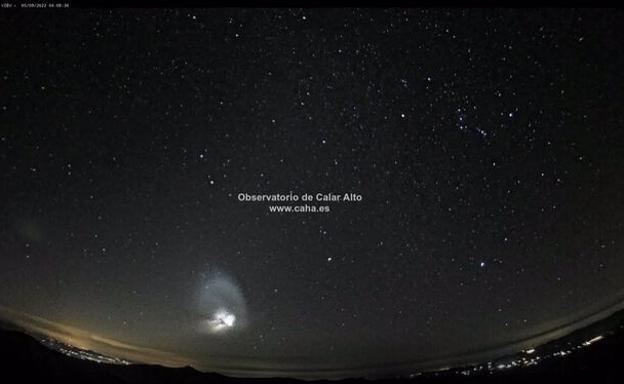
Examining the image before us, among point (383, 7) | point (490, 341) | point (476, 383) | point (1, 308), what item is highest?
point (383, 7)

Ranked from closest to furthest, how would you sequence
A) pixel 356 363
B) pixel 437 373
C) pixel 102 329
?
pixel 102 329
pixel 356 363
pixel 437 373

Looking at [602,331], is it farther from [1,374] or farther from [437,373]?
[1,374]

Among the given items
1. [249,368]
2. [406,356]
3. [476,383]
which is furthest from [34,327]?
[476,383]

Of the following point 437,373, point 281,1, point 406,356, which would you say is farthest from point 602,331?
point 281,1

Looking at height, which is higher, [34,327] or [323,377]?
[34,327]

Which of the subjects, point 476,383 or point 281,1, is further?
point 476,383

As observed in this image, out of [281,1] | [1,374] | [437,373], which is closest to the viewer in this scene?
[281,1]
